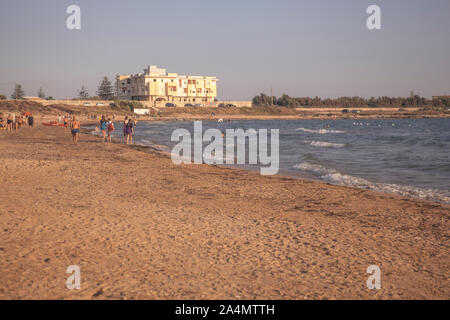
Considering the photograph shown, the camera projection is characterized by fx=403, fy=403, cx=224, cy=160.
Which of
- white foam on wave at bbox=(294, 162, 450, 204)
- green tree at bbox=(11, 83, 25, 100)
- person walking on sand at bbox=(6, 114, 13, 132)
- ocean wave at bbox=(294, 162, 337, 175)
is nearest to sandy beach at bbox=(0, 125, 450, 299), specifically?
white foam on wave at bbox=(294, 162, 450, 204)

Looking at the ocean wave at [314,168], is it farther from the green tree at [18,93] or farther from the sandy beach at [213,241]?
the green tree at [18,93]

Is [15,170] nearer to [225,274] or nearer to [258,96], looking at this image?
[225,274]

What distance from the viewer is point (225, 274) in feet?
14.7

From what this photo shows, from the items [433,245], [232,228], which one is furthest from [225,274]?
[433,245]

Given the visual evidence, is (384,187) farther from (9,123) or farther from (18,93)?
(18,93)

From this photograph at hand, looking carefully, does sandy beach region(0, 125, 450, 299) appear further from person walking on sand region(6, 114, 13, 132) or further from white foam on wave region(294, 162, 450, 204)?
person walking on sand region(6, 114, 13, 132)

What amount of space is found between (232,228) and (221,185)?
4309 mm

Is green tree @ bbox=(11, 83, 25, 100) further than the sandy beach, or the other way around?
green tree @ bbox=(11, 83, 25, 100)

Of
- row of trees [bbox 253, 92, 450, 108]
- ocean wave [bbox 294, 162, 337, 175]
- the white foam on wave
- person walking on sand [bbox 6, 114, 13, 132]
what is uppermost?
row of trees [bbox 253, 92, 450, 108]

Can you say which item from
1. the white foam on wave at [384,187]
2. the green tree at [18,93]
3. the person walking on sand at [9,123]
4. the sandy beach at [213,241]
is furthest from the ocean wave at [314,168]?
the green tree at [18,93]

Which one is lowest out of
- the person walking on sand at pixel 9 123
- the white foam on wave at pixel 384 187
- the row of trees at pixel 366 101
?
the white foam on wave at pixel 384 187

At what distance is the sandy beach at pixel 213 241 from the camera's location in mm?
4184

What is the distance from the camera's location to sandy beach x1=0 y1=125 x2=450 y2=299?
4184 mm
